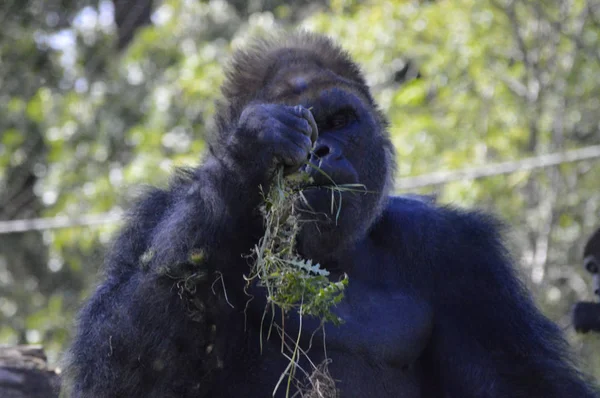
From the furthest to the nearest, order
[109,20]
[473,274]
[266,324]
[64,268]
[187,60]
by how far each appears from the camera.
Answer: [109,20] < [64,268] < [187,60] < [473,274] < [266,324]

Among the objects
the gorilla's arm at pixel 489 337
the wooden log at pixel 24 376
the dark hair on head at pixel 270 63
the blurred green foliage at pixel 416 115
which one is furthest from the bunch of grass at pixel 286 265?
the blurred green foliage at pixel 416 115

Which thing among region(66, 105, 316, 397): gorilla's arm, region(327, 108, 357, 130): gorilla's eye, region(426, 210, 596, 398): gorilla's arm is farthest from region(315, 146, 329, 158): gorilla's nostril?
region(426, 210, 596, 398): gorilla's arm

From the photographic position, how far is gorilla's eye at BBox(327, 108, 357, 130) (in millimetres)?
3639

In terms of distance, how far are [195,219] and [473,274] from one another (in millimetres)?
1371

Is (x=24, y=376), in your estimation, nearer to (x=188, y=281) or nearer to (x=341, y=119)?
(x=188, y=281)

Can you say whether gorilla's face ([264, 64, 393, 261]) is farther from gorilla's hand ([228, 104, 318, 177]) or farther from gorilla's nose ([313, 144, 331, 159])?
gorilla's hand ([228, 104, 318, 177])

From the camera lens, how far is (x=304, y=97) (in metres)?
3.63

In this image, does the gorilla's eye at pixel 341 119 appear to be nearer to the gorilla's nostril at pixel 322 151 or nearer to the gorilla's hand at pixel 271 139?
the gorilla's nostril at pixel 322 151

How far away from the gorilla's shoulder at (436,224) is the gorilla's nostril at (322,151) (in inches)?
27.8

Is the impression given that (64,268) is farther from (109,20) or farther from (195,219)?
(195,219)

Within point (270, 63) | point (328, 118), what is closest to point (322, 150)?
point (328, 118)

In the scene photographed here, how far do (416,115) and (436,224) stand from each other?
544 centimetres

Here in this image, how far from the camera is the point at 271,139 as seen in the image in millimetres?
2986

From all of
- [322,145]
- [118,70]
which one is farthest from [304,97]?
[118,70]
